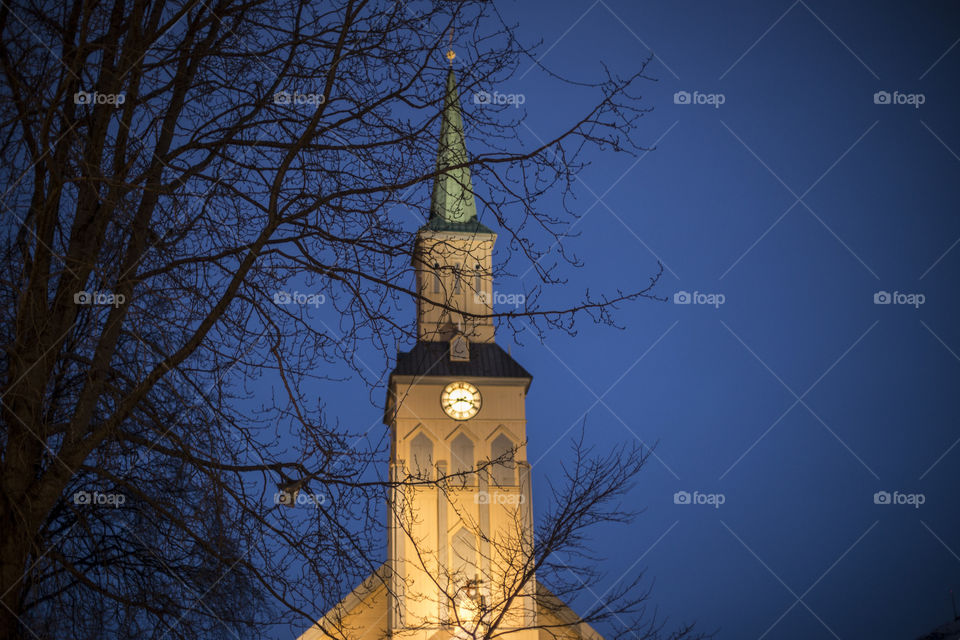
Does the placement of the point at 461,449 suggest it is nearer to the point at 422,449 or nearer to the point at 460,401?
the point at 422,449

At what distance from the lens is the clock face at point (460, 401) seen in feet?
103

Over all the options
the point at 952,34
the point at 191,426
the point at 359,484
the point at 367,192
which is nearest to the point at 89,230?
the point at 191,426

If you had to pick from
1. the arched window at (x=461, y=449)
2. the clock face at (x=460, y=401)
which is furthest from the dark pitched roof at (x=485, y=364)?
the arched window at (x=461, y=449)

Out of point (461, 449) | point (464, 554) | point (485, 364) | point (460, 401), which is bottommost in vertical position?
point (464, 554)

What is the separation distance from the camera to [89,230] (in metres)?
5.45

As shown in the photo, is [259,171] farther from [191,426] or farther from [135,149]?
[191,426]

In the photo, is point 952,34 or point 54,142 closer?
point 54,142

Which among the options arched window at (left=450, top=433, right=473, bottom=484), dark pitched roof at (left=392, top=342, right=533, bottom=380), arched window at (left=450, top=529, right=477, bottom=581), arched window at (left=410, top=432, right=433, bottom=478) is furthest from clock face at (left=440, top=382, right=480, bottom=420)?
arched window at (left=450, top=529, right=477, bottom=581)

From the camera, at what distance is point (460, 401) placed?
3136cm

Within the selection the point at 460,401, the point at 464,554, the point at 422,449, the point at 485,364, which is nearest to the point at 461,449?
the point at 422,449

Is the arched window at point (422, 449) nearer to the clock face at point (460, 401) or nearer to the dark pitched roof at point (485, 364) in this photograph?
the clock face at point (460, 401)

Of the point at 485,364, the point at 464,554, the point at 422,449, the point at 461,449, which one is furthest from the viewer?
the point at 485,364

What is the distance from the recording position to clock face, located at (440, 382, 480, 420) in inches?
1232

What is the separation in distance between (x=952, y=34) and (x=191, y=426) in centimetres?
6382
